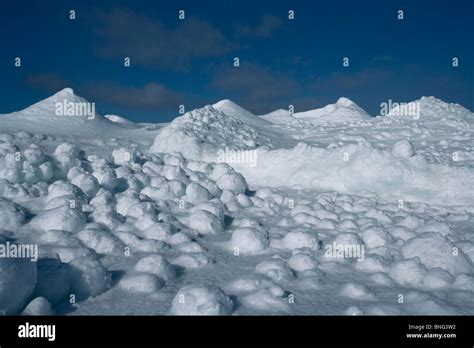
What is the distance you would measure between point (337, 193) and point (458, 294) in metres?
4.15

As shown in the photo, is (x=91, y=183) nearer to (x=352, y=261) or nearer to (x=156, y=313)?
(x=156, y=313)

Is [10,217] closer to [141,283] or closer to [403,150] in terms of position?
[141,283]

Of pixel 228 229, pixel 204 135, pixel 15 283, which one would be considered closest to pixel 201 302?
pixel 15 283

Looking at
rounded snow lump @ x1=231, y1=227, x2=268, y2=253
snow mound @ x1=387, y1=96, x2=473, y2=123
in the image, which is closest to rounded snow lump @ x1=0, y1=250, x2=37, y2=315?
rounded snow lump @ x1=231, y1=227, x2=268, y2=253

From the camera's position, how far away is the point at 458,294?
353 centimetres

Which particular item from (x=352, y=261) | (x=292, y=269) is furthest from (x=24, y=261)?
(x=352, y=261)

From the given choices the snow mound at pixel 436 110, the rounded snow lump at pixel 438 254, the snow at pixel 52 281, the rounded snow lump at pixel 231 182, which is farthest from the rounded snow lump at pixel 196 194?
the snow mound at pixel 436 110

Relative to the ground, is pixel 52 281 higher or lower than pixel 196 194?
lower

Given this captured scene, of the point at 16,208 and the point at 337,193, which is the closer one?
the point at 16,208

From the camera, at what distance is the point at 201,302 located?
2.94 metres

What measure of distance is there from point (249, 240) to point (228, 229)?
90cm

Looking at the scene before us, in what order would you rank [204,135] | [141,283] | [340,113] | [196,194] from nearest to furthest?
[141,283]
[196,194]
[204,135]
[340,113]
